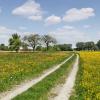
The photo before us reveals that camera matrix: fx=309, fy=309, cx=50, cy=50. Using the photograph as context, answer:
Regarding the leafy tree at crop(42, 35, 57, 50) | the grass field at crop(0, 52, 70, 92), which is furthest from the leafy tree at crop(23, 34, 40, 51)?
the grass field at crop(0, 52, 70, 92)

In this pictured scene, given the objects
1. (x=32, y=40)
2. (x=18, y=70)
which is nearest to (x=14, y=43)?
(x=32, y=40)

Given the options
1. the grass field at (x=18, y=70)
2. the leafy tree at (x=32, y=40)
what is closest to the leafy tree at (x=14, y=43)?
the leafy tree at (x=32, y=40)

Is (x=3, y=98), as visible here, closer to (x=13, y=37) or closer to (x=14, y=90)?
(x=14, y=90)

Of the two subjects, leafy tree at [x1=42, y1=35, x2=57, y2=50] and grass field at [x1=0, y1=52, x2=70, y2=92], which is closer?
grass field at [x1=0, y1=52, x2=70, y2=92]

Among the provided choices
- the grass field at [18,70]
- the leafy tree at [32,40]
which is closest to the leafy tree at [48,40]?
the leafy tree at [32,40]

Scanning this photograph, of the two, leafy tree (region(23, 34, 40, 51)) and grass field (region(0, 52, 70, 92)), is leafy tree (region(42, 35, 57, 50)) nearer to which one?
leafy tree (region(23, 34, 40, 51))

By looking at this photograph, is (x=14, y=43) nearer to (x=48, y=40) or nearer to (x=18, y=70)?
(x=48, y=40)

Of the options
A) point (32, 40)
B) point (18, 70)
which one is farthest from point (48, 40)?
point (18, 70)

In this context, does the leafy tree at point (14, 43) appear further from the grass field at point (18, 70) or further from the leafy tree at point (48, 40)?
the grass field at point (18, 70)

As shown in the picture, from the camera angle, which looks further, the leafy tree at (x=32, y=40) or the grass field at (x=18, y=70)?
the leafy tree at (x=32, y=40)

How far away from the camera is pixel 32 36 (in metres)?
186

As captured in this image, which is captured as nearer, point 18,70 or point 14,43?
point 18,70

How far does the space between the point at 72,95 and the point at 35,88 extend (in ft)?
10.3

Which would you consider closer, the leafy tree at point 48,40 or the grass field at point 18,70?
the grass field at point 18,70
